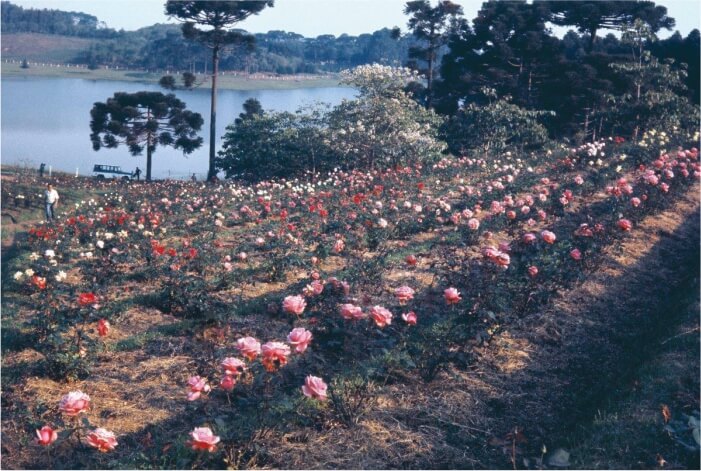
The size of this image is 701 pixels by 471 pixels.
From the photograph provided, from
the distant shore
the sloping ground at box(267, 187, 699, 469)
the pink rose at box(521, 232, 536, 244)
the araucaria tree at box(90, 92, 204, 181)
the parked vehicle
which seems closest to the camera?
the sloping ground at box(267, 187, 699, 469)

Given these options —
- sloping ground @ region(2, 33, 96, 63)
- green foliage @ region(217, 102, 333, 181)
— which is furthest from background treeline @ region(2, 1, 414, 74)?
green foliage @ region(217, 102, 333, 181)

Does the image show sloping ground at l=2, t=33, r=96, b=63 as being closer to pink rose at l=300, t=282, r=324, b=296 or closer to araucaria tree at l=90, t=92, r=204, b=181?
araucaria tree at l=90, t=92, r=204, b=181

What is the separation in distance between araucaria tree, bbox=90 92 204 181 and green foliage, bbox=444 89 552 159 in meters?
12.3

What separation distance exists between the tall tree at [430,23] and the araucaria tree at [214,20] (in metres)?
6.26

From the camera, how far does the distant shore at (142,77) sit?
49.9 m

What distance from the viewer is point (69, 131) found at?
35812mm

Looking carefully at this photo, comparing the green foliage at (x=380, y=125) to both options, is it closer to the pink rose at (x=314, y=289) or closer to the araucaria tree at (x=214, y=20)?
the araucaria tree at (x=214, y=20)

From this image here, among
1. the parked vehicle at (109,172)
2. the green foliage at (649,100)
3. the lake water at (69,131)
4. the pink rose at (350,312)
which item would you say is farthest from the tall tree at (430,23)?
the pink rose at (350,312)

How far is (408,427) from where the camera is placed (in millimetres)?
Answer: 3637

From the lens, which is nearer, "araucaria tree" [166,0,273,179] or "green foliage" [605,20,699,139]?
"green foliage" [605,20,699,139]

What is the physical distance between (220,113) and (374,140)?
33430 mm

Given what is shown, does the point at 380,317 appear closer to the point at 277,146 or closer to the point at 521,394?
the point at 521,394

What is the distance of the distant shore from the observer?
49922 millimetres

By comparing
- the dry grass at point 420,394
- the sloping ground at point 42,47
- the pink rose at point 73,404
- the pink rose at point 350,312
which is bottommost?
the dry grass at point 420,394
